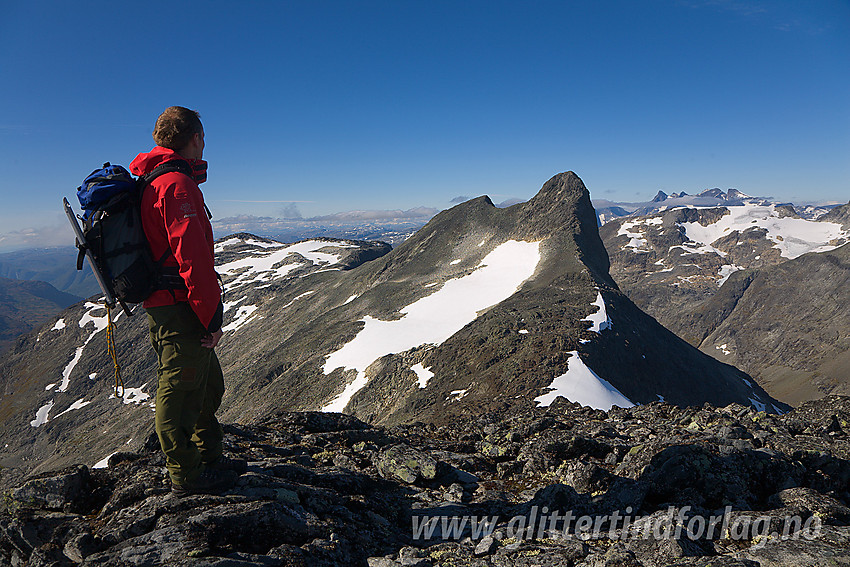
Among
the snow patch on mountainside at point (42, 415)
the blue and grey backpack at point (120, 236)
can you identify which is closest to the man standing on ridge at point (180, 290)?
the blue and grey backpack at point (120, 236)

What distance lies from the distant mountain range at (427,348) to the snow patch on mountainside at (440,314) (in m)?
0.32

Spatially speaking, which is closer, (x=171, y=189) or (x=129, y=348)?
(x=171, y=189)

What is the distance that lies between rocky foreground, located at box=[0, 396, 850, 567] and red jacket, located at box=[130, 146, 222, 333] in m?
2.82

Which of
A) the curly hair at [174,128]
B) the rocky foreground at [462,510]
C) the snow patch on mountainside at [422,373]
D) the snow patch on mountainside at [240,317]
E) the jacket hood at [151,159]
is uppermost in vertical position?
the curly hair at [174,128]

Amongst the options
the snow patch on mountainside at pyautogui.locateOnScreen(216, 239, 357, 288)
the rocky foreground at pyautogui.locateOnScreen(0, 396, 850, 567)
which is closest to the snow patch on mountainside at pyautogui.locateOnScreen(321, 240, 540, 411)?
the rocky foreground at pyautogui.locateOnScreen(0, 396, 850, 567)

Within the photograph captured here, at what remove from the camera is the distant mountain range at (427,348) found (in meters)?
40.1

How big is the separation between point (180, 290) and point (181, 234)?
2.65 feet

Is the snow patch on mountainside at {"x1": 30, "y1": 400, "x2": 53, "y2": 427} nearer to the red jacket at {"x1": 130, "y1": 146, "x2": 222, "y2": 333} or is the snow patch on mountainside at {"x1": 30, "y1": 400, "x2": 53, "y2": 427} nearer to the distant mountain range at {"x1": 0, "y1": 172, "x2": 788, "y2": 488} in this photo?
the distant mountain range at {"x1": 0, "y1": 172, "x2": 788, "y2": 488}

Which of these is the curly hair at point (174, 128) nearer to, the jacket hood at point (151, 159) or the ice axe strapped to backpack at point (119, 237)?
the jacket hood at point (151, 159)

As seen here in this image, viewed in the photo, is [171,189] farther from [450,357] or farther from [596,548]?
[450,357]

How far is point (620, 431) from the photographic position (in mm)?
14328

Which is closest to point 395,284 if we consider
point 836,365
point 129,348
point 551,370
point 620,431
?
point 551,370

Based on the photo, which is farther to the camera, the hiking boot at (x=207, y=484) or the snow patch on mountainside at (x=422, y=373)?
the snow patch on mountainside at (x=422, y=373)

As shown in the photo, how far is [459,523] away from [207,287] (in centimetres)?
557
